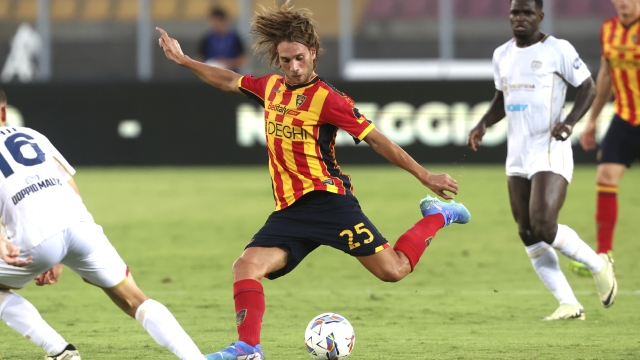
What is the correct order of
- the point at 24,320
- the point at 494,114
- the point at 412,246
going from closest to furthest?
the point at 24,320, the point at 412,246, the point at 494,114

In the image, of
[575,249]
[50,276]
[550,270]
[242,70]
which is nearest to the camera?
[50,276]

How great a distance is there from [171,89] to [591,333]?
11477mm

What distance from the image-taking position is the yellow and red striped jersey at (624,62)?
809cm

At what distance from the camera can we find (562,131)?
636cm

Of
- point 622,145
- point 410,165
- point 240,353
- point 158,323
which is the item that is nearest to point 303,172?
point 410,165

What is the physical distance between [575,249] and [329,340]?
2113mm

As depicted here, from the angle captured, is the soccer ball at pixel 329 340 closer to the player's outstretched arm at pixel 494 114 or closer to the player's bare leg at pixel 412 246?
the player's bare leg at pixel 412 246

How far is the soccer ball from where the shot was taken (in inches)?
208

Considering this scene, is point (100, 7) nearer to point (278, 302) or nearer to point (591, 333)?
point (278, 302)

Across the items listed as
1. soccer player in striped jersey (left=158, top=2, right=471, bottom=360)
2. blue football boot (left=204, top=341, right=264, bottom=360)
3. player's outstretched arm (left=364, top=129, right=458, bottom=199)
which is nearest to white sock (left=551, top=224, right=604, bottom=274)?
soccer player in striped jersey (left=158, top=2, right=471, bottom=360)

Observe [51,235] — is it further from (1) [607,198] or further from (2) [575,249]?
(1) [607,198]

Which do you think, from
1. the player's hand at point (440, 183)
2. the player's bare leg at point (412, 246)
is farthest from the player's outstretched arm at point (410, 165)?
the player's bare leg at point (412, 246)

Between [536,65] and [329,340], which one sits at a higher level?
[536,65]

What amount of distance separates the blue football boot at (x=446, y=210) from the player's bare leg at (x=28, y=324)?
2.22 metres
